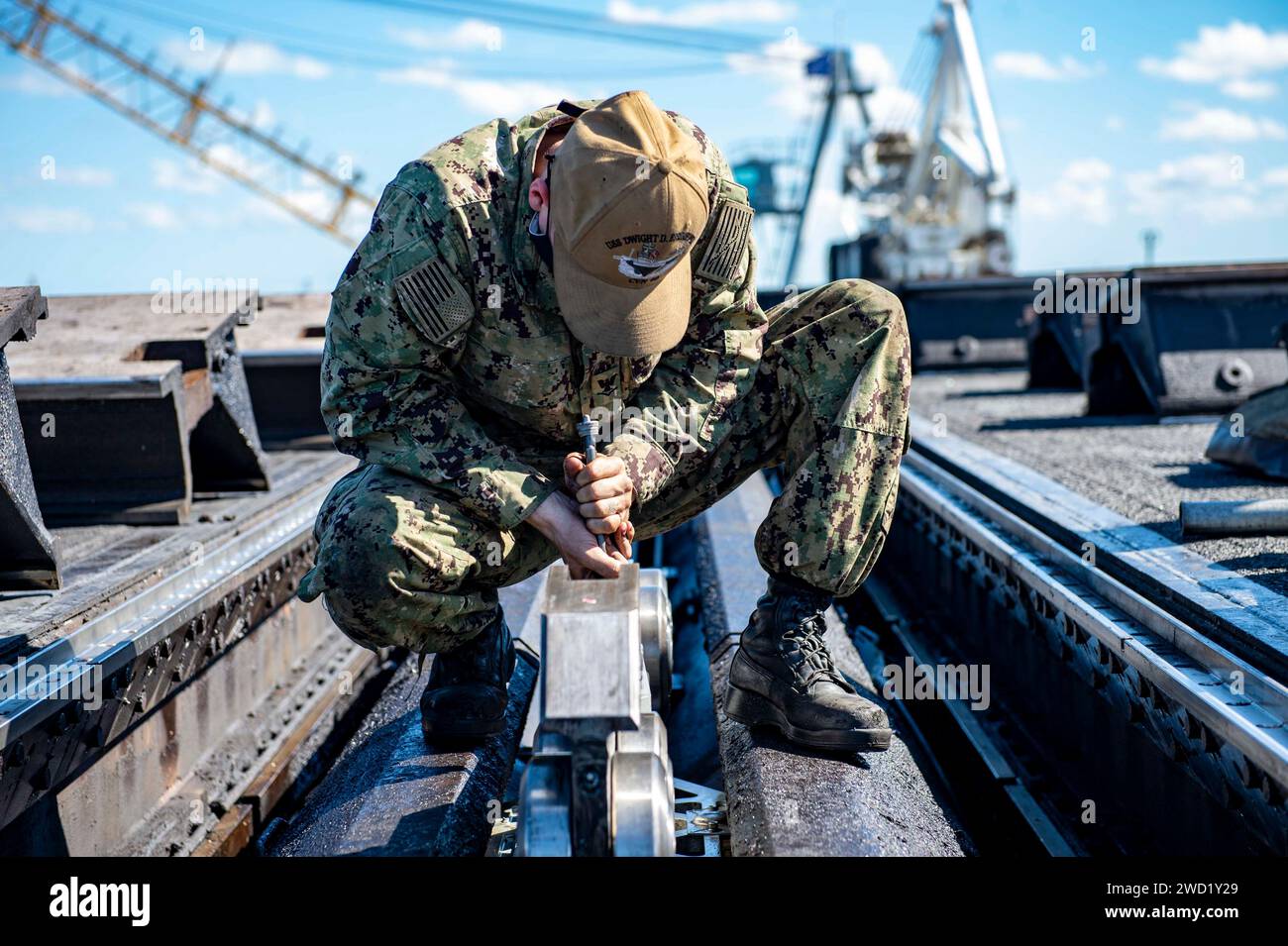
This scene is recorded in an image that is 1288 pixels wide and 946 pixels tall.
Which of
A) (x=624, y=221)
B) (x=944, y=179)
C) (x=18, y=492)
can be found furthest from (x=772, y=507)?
(x=944, y=179)

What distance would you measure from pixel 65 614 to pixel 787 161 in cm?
3114

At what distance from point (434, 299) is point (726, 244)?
24.0 inches

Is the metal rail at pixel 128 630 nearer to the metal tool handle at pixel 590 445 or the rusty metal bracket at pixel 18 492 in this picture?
the rusty metal bracket at pixel 18 492

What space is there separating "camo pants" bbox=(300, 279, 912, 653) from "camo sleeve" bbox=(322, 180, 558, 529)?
3.1 inches

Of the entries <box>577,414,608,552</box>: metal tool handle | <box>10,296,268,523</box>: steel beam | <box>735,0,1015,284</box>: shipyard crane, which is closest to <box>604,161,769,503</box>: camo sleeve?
<box>577,414,608,552</box>: metal tool handle

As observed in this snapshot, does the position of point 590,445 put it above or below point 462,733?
above

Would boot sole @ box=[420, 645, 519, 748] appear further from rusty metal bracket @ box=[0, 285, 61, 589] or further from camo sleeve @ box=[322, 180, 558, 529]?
rusty metal bracket @ box=[0, 285, 61, 589]

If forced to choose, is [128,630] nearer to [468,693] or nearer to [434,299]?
[468,693]

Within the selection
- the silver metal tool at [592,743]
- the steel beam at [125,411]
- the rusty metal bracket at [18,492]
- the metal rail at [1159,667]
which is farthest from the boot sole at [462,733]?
the steel beam at [125,411]

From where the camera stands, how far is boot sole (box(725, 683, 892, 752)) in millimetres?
2422

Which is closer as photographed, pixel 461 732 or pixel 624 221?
pixel 624 221

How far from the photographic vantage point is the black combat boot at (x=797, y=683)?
2.42 metres

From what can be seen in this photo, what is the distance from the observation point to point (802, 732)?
2445mm
